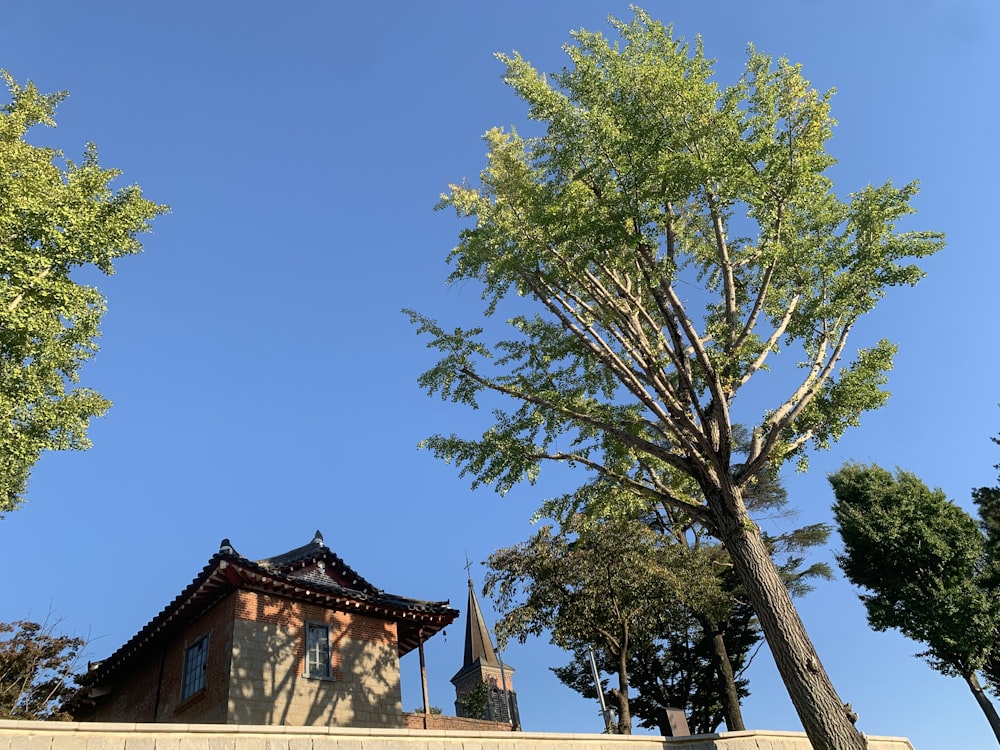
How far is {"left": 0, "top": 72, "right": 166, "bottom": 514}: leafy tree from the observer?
33.8ft

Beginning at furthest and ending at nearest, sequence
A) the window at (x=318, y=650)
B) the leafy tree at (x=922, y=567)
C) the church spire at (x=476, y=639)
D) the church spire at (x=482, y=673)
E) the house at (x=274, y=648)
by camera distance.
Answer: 1. the church spire at (x=476, y=639)
2. the church spire at (x=482, y=673)
3. the leafy tree at (x=922, y=567)
4. the window at (x=318, y=650)
5. the house at (x=274, y=648)

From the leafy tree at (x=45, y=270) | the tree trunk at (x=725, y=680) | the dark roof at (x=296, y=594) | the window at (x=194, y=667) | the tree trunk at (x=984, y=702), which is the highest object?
the leafy tree at (x=45, y=270)

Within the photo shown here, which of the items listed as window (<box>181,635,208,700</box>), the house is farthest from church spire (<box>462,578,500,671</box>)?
window (<box>181,635,208,700</box>)

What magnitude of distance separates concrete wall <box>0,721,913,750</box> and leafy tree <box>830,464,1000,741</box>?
10.6 meters

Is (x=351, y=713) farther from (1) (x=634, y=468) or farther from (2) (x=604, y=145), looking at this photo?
(2) (x=604, y=145)

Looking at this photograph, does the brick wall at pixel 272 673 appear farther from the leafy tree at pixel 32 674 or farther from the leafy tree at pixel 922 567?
the leafy tree at pixel 922 567

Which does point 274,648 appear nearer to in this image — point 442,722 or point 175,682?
point 175,682

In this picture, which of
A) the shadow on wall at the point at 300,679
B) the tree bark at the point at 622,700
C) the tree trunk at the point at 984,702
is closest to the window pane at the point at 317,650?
the shadow on wall at the point at 300,679

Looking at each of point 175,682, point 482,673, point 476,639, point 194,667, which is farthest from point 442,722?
point 476,639

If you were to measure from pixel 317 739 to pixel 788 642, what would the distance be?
23.0 feet

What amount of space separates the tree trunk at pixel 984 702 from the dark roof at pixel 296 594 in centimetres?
1580

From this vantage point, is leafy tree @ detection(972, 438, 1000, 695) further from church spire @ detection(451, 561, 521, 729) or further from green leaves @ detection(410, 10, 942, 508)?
church spire @ detection(451, 561, 521, 729)

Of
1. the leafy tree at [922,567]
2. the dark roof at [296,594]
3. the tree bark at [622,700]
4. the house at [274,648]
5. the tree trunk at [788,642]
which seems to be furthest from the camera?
the leafy tree at [922,567]

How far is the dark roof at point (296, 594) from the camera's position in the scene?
15094 millimetres
